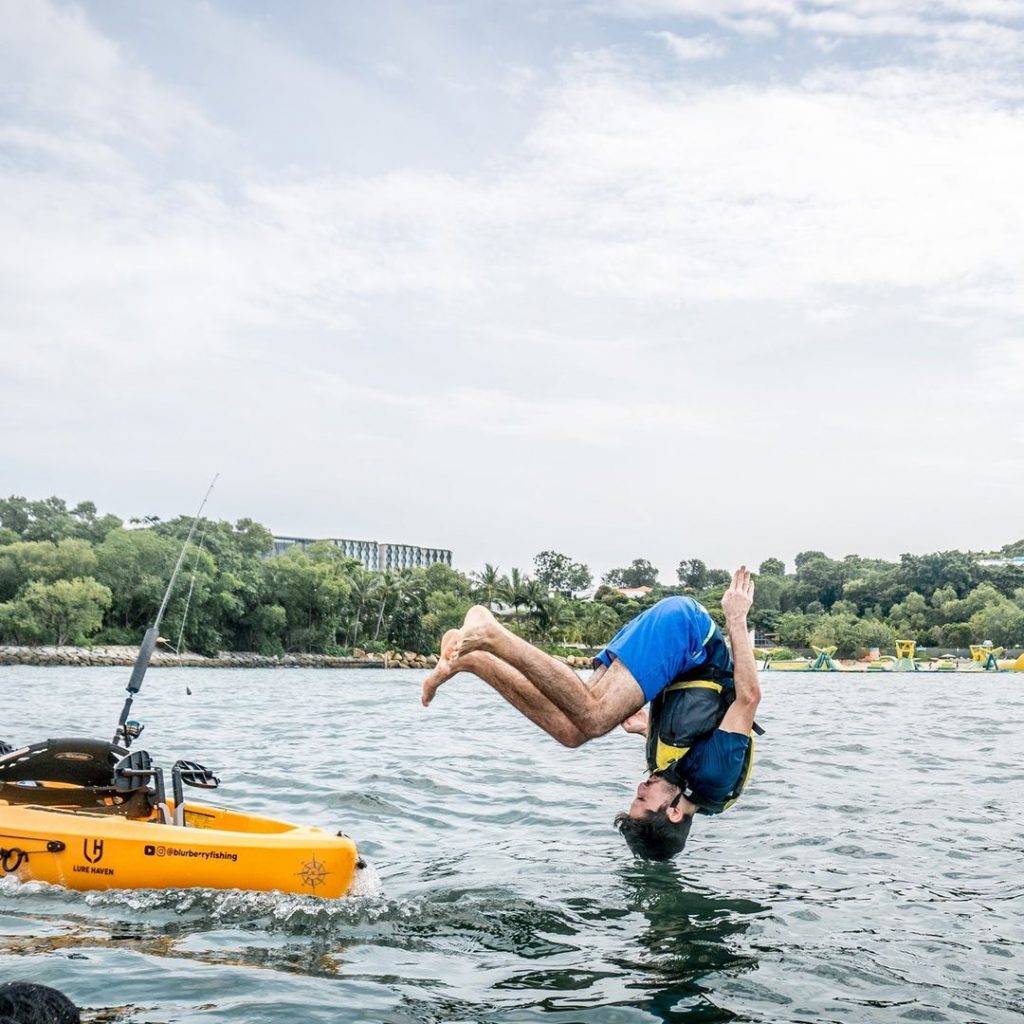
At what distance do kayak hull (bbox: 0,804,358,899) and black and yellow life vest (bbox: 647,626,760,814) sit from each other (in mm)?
2727

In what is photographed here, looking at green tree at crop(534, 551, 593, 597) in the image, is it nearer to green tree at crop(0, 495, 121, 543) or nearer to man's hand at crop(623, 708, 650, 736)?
green tree at crop(0, 495, 121, 543)

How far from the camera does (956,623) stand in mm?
136625

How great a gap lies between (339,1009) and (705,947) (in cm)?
270

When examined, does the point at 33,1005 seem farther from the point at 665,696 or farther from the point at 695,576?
the point at 695,576

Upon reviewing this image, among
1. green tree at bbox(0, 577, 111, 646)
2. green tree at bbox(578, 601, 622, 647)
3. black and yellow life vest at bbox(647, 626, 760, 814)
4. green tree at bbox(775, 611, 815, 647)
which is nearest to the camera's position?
black and yellow life vest at bbox(647, 626, 760, 814)

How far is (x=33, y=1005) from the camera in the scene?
11.6ft

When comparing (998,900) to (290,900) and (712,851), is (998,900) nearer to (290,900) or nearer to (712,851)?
(712,851)

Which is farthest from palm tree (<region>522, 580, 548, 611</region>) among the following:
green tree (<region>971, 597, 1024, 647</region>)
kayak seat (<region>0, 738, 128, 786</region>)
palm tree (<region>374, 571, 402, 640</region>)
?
kayak seat (<region>0, 738, 128, 786</region>)

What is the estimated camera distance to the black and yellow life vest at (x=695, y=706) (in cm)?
790

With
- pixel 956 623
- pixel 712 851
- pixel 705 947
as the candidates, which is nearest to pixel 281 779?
pixel 712 851

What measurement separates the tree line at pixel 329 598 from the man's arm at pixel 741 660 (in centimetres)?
8783

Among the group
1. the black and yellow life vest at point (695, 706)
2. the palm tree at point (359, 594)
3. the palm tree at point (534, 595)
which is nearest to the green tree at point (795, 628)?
the palm tree at point (534, 595)

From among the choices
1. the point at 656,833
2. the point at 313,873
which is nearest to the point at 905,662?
the point at 656,833

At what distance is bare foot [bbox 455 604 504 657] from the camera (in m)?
6.42
